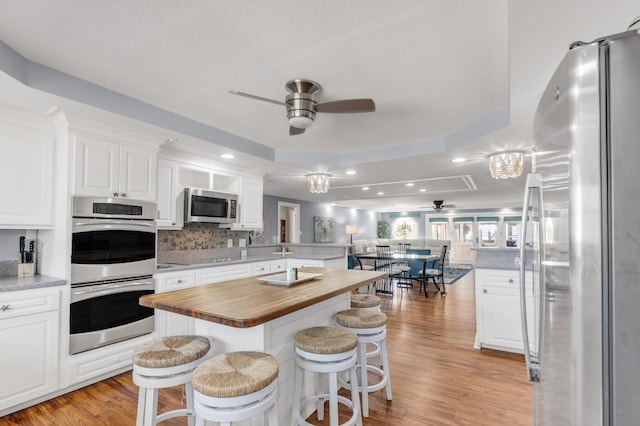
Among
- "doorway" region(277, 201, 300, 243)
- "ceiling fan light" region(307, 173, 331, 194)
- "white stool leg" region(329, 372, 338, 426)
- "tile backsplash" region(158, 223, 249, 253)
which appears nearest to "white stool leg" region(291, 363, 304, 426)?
"white stool leg" region(329, 372, 338, 426)

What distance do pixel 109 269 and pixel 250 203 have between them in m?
2.27

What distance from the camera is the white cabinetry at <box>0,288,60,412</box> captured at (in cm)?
222

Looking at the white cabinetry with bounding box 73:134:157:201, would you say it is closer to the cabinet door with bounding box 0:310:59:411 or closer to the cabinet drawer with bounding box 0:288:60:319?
the cabinet drawer with bounding box 0:288:60:319

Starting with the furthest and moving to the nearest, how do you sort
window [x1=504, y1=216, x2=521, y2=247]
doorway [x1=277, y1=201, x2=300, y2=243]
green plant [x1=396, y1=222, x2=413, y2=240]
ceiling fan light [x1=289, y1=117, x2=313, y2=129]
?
green plant [x1=396, y1=222, x2=413, y2=240]
window [x1=504, y1=216, x2=521, y2=247]
doorway [x1=277, y1=201, x2=300, y2=243]
ceiling fan light [x1=289, y1=117, x2=313, y2=129]

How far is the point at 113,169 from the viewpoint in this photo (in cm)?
288

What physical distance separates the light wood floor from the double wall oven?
0.44m

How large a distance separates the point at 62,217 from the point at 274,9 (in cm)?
237

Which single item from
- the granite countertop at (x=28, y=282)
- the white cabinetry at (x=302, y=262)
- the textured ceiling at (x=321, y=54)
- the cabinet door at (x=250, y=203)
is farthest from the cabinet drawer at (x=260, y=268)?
the granite countertop at (x=28, y=282)

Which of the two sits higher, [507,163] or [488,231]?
[507,163]

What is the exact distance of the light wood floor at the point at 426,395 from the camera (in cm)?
216

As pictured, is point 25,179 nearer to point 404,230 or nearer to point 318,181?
point 318,181

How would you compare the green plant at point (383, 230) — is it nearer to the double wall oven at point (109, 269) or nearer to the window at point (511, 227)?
the window at point (511, 227)

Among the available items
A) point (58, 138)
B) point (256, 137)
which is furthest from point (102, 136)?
point (256, 137)

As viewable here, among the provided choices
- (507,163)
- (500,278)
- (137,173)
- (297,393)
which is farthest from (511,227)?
(137,173)
